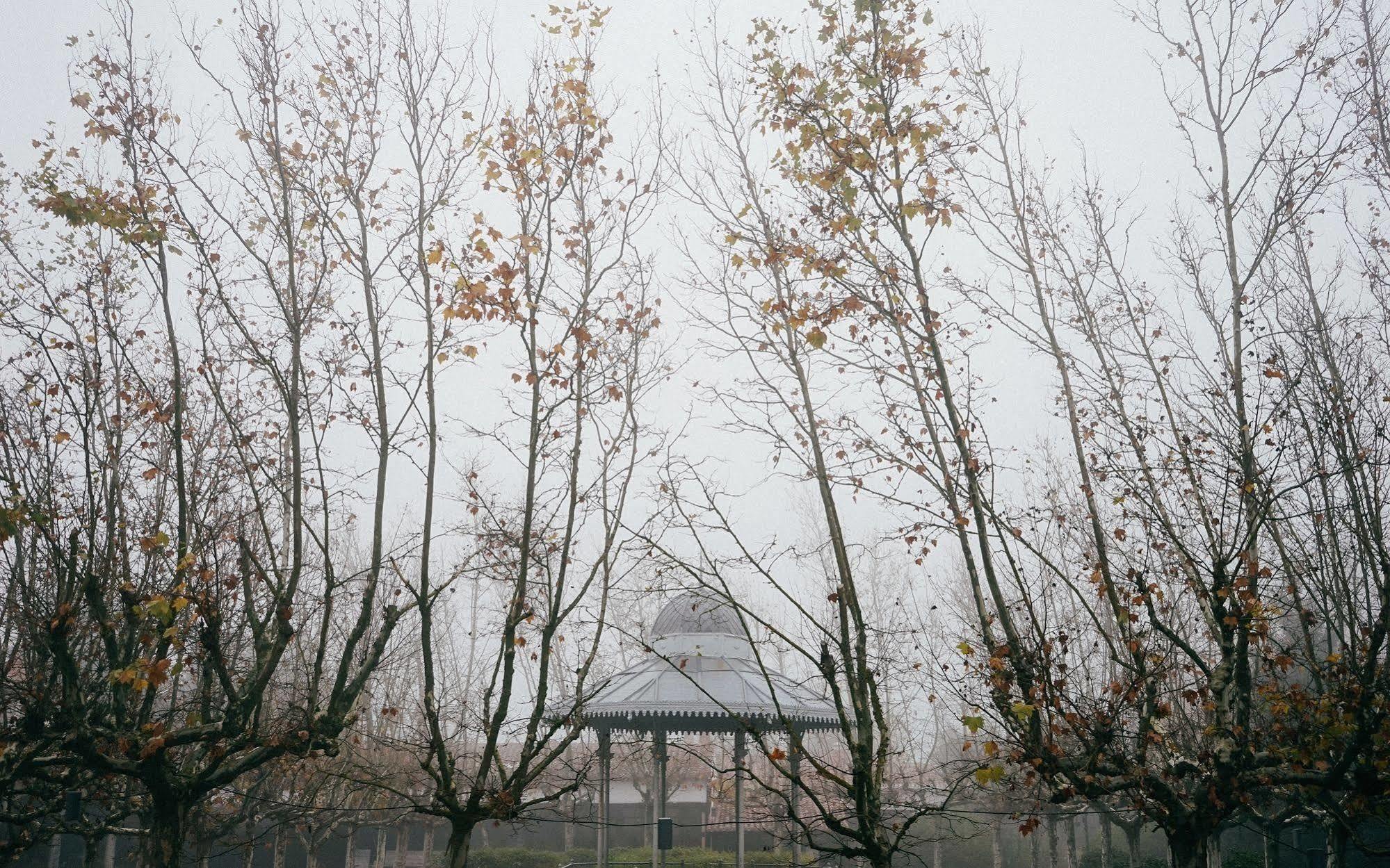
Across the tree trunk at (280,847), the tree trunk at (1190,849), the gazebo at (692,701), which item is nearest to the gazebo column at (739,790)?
the gazebo at (692,701)

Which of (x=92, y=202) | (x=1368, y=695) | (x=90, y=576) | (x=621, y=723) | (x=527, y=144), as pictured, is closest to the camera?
(x=1368, y=695)

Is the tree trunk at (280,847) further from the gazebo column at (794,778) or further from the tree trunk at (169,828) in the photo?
the gazebo column at (794,778)

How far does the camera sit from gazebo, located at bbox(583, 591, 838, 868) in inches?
478

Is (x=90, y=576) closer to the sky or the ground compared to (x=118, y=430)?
closer to the ground

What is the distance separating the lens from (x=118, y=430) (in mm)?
9430

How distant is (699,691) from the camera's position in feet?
43.0

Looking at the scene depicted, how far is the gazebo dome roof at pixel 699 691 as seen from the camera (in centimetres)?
1234

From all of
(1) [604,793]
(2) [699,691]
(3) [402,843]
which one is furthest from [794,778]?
(3) [402,843]

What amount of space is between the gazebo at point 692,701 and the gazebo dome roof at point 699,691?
0.01 metres

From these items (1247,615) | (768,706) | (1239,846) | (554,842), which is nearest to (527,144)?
(1247,615)

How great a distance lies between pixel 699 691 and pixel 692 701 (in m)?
0.43

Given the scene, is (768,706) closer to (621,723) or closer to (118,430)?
(621,723)

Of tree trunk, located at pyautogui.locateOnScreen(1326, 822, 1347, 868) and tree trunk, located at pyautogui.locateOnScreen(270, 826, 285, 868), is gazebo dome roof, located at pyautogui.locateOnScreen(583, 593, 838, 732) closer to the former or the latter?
tree trunk, located at pyautogui.locateOnScreen(1326, 822, 1347, 868)

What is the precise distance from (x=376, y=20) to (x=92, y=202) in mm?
2758
